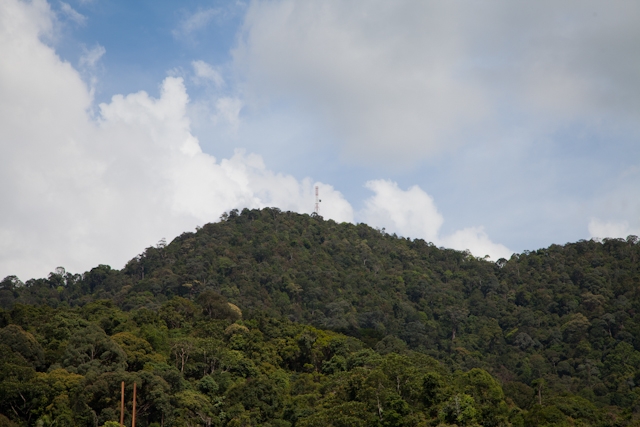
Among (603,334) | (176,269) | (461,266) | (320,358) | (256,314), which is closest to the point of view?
(320,358)

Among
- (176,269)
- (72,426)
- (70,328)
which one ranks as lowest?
(72,426)

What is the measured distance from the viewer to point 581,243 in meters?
101

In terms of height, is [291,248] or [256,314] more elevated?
[291,248]

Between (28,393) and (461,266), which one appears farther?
(461,266)

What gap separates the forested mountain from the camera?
37.9 m

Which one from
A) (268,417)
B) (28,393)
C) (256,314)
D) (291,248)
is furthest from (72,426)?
(291,248)

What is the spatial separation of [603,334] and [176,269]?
5064 cm

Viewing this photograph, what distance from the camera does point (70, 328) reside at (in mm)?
47000

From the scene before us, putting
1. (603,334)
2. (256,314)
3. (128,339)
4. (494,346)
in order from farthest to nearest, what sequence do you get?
(494,346) → (603,334) → (256,314) → (128,339)

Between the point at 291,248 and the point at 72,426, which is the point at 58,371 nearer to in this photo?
the point at 72,426

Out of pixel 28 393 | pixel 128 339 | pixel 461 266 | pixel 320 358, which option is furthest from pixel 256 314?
pixel 461 266

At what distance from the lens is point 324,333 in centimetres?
5850

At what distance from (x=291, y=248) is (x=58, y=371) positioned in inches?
2434

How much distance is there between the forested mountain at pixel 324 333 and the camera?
3794 centimetres
